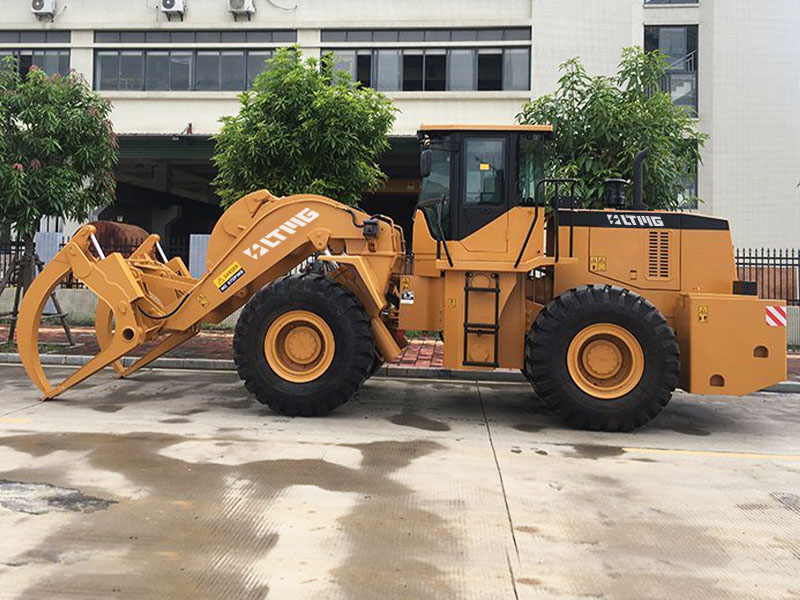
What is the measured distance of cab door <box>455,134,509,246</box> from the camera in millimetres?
7324

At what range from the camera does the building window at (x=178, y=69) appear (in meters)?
22.8

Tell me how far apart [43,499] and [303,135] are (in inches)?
327

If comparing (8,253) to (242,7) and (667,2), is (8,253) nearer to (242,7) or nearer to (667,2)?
(242,7)

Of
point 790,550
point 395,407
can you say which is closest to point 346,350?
point 395,407

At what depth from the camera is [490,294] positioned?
7.21 metres

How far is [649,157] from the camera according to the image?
35.2 ft

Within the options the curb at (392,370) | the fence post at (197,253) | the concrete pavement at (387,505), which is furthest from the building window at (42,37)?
the concrete pavement at (387,505)

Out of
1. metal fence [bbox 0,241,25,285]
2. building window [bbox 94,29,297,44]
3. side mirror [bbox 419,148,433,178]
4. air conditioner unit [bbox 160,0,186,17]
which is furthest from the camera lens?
building window [bbox 94,29,297,44]

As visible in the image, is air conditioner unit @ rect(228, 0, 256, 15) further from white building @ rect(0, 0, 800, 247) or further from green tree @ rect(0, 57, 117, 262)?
green tree @ rect(0, 57, 117, 262)

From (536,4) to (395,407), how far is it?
17.9 m

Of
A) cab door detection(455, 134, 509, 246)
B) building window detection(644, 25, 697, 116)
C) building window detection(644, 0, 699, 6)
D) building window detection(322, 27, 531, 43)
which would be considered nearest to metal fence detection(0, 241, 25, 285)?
cab door detection(455, 134, 509, 246)

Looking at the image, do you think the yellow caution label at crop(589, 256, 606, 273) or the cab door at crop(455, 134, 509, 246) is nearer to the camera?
the cab door at crop(455, 134, 509, 246)

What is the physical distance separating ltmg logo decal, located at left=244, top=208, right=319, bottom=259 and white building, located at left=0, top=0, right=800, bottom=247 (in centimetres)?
1503

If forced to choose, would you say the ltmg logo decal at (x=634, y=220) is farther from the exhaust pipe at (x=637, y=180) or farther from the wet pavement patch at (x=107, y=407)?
the wet pavement patch at (x=107, y=407)
